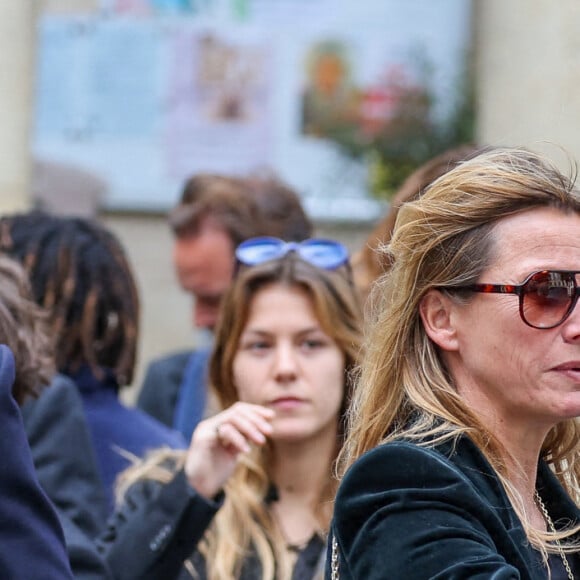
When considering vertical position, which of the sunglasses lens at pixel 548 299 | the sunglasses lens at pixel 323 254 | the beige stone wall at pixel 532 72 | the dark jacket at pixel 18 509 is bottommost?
the dark jacket at pixel 18 509

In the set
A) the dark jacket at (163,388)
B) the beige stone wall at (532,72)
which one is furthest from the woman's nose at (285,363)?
the beige stone wall at (532,72)

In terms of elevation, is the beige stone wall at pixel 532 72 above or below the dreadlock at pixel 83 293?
above

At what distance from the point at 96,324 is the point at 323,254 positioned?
822 millimetres

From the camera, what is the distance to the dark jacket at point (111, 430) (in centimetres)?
418

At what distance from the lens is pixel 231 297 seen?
378 cm

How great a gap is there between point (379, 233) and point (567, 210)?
2231mm

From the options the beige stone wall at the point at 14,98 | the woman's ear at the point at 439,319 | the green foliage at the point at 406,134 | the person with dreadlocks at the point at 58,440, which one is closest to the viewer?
the woman's ear at the point at 439,319

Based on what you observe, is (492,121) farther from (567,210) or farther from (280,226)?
(567,210)

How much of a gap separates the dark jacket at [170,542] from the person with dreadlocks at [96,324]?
723mm

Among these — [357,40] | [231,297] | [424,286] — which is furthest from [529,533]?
[357,40]

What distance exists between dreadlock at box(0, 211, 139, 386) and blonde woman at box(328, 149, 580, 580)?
1.97 metres

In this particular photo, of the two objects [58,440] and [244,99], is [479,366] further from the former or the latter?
[244,99]

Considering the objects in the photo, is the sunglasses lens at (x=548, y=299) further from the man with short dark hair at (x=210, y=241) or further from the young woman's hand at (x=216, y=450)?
the man with short dark hair at (x=210, y=241)

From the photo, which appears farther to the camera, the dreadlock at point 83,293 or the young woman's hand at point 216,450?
the dreadlock at point 83,293
